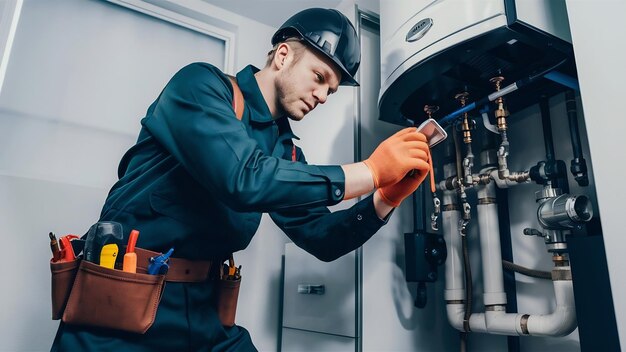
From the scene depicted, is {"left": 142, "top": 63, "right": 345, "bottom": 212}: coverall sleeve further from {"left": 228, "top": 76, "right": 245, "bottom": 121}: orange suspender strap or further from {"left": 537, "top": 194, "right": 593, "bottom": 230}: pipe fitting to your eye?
{"left": 537, "top": 194, "right": 593, "bottom": 230}: pipe fitting

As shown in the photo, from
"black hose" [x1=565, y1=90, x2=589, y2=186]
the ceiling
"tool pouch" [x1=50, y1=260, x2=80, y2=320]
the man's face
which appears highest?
the ceiling

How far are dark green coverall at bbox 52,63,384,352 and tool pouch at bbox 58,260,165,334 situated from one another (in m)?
0.04

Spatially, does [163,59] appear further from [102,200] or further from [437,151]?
[437,151]

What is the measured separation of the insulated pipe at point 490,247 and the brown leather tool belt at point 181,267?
30.5 inches

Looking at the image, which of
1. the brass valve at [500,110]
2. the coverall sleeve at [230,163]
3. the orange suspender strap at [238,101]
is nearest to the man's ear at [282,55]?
the orange suspender strap at [238,101]

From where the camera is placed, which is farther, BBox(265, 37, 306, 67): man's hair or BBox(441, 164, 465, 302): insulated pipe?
BBox(441, 164, 465, 302): insulated pipe

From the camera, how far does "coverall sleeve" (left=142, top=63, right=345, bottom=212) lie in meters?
0.67

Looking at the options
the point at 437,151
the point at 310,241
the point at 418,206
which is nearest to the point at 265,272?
the point at 310,241

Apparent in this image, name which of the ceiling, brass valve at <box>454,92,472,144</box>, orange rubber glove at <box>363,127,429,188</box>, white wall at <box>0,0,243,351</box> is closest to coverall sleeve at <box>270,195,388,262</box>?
orange rubber glove at <box>363,127,429,188</box>

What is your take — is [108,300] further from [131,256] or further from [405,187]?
[405,187]

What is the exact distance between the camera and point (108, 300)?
0.71 meters

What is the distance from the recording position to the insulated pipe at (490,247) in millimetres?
1080

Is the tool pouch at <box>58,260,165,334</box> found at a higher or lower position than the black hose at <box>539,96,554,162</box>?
lower

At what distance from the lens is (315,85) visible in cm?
98
